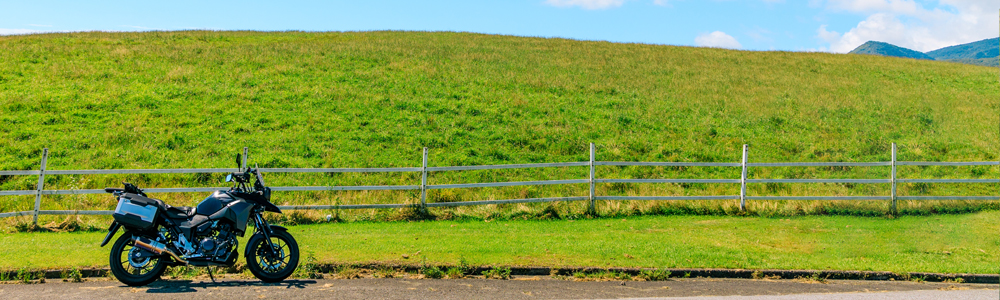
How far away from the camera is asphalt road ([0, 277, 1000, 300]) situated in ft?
20.6

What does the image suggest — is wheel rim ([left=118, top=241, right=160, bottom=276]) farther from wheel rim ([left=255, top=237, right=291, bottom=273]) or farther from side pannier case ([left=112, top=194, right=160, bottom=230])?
wheel rim ([left=255, top=237, right=291, bottom=273])

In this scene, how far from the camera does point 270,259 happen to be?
22.8 feet

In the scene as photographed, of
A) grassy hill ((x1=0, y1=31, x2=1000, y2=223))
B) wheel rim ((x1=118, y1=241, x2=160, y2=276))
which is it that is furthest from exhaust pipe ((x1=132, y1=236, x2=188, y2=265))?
grassy hill ((x1=0, y1=31, x2=1000, y2=223))

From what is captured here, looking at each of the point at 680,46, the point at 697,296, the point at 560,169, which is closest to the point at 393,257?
the point at 697,296

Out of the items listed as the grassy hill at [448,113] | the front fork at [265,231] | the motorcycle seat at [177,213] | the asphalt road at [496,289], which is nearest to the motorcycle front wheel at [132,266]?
the asphalt road at [496,289]

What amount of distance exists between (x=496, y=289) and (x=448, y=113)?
1822 cm

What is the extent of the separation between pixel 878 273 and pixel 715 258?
1975mm

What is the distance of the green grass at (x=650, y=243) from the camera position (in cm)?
813

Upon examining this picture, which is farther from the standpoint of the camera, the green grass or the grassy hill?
the grassy hill

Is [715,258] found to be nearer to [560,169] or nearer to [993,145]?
[560,169]

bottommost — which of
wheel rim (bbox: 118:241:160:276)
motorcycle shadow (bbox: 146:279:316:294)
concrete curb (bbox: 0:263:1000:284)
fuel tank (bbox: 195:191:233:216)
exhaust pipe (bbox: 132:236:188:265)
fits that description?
motorcycle shadow (bbox: 146:279:316:294)

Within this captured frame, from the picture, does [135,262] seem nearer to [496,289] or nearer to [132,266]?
[132,266]

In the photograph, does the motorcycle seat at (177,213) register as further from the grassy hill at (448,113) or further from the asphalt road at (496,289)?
the grassy hill at (448,113)

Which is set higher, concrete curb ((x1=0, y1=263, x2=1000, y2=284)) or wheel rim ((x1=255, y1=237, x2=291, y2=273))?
wheel rim ((x1=255, y1=237, x2=291, y2=273))
